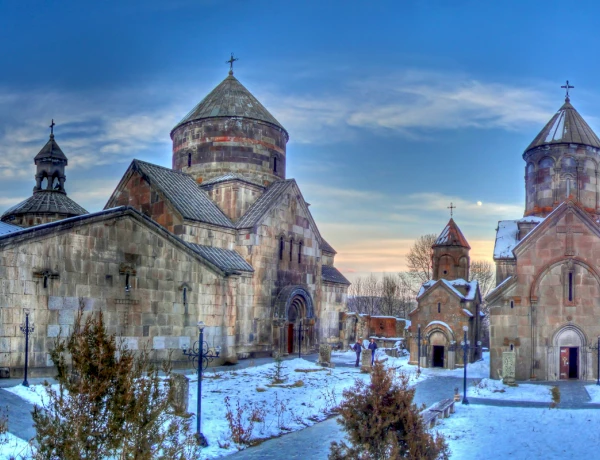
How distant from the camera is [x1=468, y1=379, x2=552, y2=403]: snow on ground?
48.8 feet

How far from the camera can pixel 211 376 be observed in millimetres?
15828

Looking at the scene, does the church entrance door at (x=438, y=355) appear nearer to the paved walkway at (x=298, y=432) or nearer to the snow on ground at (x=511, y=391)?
the snow on ground at (x=511, y=391)

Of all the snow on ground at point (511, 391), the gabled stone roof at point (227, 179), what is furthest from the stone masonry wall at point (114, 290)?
the snow on ground at point (511, 391)

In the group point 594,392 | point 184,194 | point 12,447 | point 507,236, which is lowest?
point 594,392

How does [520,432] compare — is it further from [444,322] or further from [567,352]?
[444,322]

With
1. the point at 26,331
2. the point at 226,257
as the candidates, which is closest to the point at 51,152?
the point at 226,257

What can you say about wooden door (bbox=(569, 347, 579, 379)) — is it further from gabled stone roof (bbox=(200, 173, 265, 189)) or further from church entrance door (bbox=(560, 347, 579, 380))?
gabled stone roof (bbox=(200, 173, 265, 189))

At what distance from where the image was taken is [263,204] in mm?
22516

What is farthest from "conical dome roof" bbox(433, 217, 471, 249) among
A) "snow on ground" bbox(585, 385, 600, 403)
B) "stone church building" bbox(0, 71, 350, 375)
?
"snow on ground" bbox(585, 385, 600, 403)

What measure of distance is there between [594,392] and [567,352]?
2842 mm

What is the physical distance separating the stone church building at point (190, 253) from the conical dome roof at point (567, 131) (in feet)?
31.0

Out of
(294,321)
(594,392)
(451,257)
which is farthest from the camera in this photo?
(451,257)

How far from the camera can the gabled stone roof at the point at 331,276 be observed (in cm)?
2613

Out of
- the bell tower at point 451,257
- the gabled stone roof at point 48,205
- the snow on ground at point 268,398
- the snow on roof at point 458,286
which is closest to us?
the snow on ground at point 268,398
